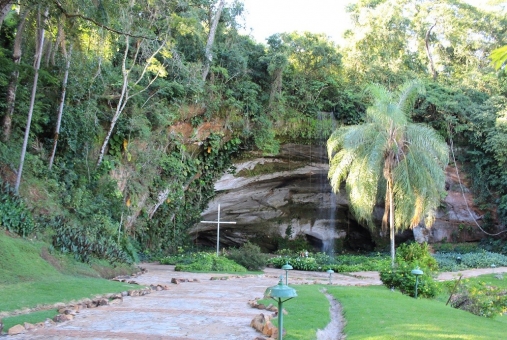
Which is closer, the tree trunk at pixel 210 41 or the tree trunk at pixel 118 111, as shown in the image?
the tree trunk at pixel 118 111

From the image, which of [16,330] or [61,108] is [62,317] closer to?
[16,330]

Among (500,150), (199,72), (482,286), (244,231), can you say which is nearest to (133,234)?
(199,72)

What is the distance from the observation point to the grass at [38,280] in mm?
6812

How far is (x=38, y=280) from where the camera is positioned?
28.2 feet

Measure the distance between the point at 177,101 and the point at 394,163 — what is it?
910cm

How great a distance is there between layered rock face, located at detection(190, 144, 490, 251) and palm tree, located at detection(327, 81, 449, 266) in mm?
6723

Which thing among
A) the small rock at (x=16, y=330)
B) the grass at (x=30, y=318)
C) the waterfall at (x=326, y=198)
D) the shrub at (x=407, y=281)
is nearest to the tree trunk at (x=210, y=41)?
the waterfall at (x=326, y=198)

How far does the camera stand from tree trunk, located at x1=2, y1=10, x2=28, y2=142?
11.8m

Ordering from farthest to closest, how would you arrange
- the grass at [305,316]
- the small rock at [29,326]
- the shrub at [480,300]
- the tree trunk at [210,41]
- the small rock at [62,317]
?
the tree trunk at [210,41] → the shrub at [480,300] → the small rock at [62,317] → the grass at [305,316] → the small rock at [29,326]

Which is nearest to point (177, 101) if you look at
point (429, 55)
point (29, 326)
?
point (29, 326)

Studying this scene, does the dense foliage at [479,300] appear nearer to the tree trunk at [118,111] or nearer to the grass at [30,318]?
the grass at [30,318]

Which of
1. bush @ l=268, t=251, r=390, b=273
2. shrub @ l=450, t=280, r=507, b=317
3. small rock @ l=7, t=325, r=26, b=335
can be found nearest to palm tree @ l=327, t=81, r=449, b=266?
bush @ l=268, t=251, r=390, b=273

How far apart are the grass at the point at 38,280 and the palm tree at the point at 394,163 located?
30.4 ft

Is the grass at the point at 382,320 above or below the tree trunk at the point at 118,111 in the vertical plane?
below
